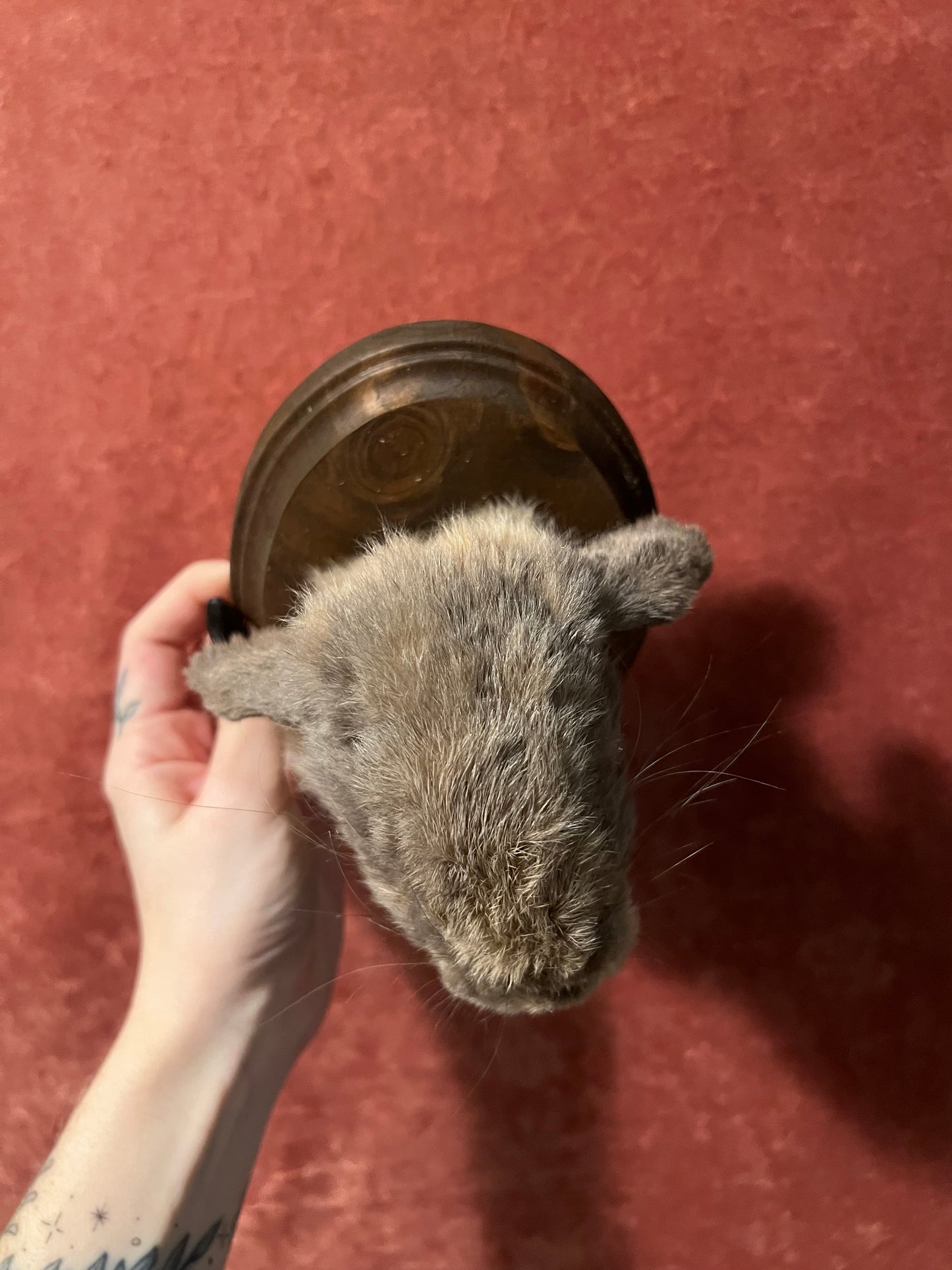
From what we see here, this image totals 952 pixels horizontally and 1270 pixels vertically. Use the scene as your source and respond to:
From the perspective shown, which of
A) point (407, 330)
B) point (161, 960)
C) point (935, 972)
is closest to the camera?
point (407, 330)

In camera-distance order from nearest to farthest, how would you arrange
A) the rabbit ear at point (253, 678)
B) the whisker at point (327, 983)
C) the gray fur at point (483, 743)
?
the gray fur at point (483, 743) → the rabbit ear at point (253, 678) → the whisker at point (327, 983)

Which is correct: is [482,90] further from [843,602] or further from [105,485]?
[843,602]

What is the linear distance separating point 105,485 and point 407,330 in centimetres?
66

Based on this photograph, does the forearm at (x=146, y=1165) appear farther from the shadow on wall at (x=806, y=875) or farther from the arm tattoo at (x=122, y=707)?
the shadow on wall at (x=806, y=875)

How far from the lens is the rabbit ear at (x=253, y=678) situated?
770mm

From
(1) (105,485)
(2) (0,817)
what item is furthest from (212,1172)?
(1) (105,485)

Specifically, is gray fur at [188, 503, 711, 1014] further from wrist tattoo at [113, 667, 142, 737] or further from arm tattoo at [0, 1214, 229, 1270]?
arm tattoo at [0, 1214, 229, 1270]

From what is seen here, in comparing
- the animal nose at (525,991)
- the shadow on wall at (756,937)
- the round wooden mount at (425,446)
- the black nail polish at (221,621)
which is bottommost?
the shadow on wall at (756,937)

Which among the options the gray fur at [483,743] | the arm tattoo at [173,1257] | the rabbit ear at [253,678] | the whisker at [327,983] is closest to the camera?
the gray fur at [483,743]

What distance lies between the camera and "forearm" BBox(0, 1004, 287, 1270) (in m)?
0.93

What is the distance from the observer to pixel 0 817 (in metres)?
1.32

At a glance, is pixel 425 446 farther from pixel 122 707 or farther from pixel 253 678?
pixel 122 707

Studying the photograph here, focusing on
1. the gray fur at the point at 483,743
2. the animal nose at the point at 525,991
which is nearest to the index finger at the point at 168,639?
the gray fur at the point at 483,743

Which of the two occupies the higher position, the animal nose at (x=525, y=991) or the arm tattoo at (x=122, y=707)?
the arm tattoo at (x=122, y=707)
